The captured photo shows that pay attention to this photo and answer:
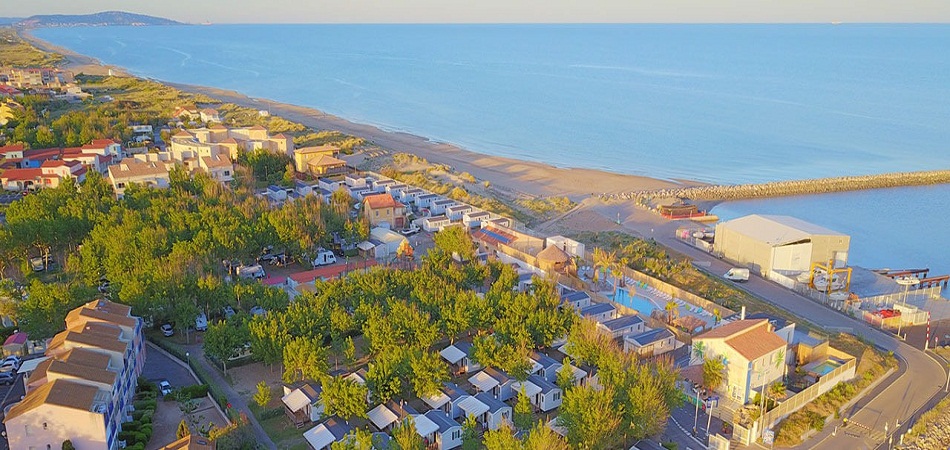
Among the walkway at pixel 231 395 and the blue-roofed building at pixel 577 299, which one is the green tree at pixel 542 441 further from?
the blue-roofed building at pixel 577 299

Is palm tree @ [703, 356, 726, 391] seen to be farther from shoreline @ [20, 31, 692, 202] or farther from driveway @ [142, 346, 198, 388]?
shoreline @ [20, 31, 692, 202]

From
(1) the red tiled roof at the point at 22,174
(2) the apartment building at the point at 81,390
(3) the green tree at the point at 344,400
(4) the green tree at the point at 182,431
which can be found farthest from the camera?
(1) the red tiled roof at the point at 22,174

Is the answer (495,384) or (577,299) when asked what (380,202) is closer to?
(577,299)

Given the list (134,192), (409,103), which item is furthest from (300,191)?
(409,103)

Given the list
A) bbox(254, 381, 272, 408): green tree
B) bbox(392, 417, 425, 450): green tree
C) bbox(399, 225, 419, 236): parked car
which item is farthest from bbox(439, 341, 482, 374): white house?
bbox(399, 225, 419, 236): parked car

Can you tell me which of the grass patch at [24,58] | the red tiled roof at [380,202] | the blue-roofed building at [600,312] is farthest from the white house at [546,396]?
the grass patch at [24,58]

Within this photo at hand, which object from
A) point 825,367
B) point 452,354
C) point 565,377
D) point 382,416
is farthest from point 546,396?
point 825,367

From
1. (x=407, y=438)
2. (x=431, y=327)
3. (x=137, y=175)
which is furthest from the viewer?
(x=137, y=175)
